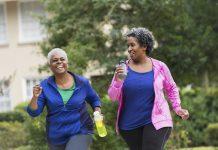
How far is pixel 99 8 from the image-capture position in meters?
14.1

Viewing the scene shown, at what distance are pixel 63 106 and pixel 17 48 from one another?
2132 centimetres

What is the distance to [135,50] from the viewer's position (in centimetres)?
792

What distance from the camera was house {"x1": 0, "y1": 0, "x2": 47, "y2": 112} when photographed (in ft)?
94.0

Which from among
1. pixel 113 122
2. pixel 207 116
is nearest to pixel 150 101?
pixel 113 122

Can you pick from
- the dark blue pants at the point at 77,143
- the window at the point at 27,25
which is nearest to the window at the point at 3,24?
the window at the point at 27,25

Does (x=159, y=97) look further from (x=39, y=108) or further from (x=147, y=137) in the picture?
(x=39, y=108)

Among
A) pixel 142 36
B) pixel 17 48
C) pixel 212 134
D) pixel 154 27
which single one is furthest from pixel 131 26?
pixel 17 48

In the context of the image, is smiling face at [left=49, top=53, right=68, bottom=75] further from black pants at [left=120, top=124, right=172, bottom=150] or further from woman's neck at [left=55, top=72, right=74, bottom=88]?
black pants at [left=120, top=124, right=172, bottom=150]

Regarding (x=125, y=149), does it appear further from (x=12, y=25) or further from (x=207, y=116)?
(x=12, y=25)

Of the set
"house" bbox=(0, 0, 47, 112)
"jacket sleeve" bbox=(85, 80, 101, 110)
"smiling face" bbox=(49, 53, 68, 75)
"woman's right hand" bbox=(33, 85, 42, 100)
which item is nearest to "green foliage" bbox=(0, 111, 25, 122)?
"house" bbox=(0, 0, 47, 112)

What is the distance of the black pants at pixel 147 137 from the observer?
7684 mm

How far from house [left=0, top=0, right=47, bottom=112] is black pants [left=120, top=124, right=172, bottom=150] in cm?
2083

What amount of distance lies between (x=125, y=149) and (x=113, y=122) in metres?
0.49

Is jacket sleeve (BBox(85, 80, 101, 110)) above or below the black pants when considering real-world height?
above
